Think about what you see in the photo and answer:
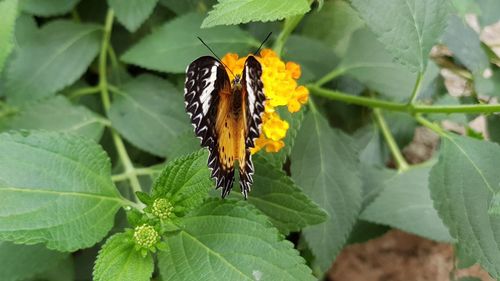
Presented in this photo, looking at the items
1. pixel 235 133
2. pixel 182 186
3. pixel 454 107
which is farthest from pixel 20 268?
pixel 454 107

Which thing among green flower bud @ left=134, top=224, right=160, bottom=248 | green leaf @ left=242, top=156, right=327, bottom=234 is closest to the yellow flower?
green leaf @ left=242, top=156, right=327, bottom=234

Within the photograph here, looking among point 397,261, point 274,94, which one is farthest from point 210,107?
point 397,261

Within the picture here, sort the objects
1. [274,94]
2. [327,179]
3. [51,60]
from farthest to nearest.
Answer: [51,60], [327,179], [274,94]

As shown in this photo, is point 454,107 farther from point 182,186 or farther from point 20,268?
point 20,268

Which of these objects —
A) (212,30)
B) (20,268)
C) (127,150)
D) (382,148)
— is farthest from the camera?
(382,148)

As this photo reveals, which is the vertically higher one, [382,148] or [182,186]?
[182,186]

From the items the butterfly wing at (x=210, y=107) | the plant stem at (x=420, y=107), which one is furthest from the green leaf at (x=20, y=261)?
the plant stem at (x=420, y=107)

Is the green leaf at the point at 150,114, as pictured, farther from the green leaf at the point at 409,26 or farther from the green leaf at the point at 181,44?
the green leaf at the point at 409,26

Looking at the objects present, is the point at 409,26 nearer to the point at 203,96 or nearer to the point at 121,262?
the point at 203,96
